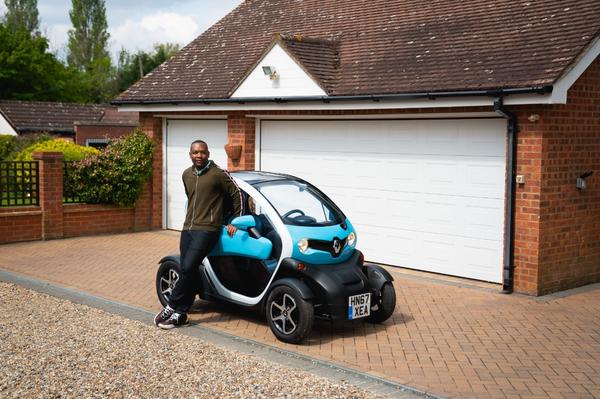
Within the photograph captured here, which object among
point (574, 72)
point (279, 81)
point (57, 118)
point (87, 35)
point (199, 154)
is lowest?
point (199, 154)

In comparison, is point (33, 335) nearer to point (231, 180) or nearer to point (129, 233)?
point (231, 180)

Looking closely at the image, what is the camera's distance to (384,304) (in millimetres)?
8461

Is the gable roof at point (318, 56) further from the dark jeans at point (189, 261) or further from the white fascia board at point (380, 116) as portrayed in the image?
the dark jeans at point (189, 261)

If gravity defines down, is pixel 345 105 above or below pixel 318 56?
below

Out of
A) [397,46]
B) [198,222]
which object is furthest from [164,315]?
[397,46]

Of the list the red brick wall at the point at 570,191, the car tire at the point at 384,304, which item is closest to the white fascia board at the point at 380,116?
the red brick wall at the point at 570,191

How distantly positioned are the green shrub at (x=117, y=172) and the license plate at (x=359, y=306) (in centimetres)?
885

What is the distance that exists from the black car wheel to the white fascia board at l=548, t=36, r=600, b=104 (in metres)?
5.27

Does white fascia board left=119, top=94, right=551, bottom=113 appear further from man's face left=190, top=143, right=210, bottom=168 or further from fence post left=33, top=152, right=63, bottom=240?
man's face left=190, top=143, right=210, bottom=168

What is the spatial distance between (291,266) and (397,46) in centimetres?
662

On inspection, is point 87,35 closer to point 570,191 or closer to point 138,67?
point 138,67

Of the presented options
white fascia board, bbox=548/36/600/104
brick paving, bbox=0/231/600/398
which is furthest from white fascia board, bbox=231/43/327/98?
white fascia board, bbox=548/36/600/104

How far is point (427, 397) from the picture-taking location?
20.5 ft

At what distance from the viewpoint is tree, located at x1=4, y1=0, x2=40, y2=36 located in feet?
250
